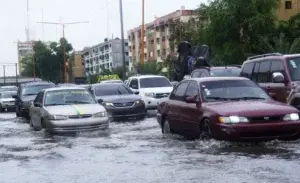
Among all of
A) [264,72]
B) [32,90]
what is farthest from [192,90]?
[32,90]

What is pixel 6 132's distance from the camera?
1831 cm

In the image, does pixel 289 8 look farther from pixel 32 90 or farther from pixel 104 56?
pixel 104 56

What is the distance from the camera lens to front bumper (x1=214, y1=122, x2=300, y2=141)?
10734mm

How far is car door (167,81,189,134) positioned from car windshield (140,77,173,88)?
11.1 metres

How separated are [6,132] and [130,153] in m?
8.20

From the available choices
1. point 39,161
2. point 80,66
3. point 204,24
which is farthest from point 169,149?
point 80,66

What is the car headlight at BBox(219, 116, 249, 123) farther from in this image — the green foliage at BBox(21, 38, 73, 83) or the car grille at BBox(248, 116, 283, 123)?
the green foliage at BBox(21, 38, 73, 83)

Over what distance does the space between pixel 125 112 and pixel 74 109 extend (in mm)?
4868

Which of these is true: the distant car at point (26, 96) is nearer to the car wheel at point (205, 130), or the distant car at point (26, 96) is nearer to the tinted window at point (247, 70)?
the tinted window at point (247, 70)

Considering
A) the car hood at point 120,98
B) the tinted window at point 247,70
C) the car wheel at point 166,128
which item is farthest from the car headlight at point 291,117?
the car hood at point 120,98

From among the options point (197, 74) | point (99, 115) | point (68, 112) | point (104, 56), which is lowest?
point (99, 115)

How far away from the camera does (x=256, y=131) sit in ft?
35.3

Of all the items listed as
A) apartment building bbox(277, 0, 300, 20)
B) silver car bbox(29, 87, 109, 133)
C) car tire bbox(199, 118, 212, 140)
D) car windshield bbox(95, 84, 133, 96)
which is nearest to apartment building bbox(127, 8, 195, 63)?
apartment building bbox(277, 0, 300, 20)

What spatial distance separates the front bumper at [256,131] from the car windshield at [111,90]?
1117 cm
